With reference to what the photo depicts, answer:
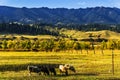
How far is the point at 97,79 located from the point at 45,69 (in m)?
10.8

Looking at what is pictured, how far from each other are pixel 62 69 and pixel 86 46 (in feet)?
449

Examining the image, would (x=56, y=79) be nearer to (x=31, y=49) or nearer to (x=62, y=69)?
(x=62, y=69)

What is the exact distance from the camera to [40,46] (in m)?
195

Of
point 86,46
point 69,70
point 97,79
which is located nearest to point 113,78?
point 97,79

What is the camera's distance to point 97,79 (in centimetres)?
4244

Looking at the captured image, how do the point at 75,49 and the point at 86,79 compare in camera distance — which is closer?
the point at 86,79

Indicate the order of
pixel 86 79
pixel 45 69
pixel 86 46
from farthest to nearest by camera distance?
pixel 86 46
pixel 45 69
pixel 86 79

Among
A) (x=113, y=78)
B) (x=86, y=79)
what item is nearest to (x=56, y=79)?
(x=86, y=79)

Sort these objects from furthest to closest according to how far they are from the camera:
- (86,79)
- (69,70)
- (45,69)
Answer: (69,70) < (45,69) < (86,79)

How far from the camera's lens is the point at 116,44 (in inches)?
7707

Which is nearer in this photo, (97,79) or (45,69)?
(97,79)

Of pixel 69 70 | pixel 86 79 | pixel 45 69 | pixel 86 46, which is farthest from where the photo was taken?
pixel 86 46

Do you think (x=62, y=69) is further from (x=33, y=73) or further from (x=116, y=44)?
(x=116, y=44)

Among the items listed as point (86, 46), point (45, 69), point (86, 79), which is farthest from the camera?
point (86, 46)
